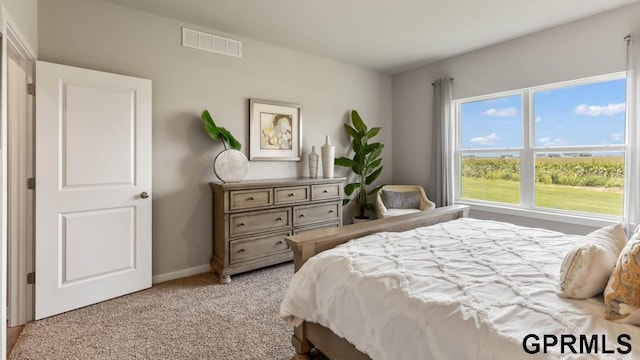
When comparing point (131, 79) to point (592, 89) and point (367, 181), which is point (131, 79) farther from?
point (592, 89)

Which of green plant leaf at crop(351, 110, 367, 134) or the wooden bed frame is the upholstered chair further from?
the wooden bed frame

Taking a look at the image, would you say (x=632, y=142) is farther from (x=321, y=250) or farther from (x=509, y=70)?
(x=321, y=250)

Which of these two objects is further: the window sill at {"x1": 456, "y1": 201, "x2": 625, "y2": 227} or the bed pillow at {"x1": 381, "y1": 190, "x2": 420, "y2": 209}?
the bed pillow at {"x1": 381, "y1": 190, "x2": 420, "y2": 209}

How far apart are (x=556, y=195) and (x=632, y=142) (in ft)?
2.84

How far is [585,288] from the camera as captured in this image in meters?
1.11

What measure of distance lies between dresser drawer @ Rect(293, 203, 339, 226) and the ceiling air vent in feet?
6.16

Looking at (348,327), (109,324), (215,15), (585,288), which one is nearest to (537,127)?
(585,288)

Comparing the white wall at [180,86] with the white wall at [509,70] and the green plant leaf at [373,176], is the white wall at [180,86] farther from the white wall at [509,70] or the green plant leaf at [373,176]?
the white wall at [509,70]

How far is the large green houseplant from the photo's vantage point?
13.8 feet

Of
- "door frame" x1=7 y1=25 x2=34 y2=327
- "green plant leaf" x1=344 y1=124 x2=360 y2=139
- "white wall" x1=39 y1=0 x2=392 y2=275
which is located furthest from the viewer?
"green plant leaf" x1=344 y1=124 x2=360 y2=139

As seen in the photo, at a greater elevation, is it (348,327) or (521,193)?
(521,193)

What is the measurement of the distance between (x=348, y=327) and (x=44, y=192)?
243 centimetres

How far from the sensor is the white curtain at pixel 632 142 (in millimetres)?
2695

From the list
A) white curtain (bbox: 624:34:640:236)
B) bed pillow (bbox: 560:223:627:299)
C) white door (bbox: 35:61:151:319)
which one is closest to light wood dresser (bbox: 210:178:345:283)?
white door (bbox: 35:61:151:319)
